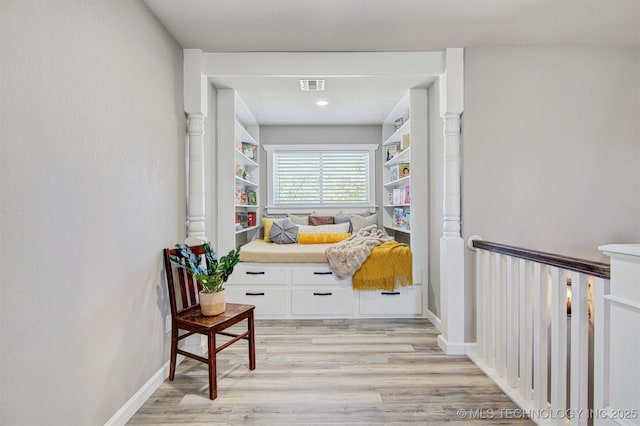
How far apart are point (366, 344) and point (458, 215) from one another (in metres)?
1.26

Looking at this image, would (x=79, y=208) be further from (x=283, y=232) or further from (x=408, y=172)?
(x=408, y=172)

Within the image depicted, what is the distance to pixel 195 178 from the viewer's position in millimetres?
2557

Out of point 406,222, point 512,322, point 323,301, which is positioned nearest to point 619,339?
point 512,322

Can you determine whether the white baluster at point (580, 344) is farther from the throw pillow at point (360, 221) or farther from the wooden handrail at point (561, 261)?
the throw pillow at point (360, 221)

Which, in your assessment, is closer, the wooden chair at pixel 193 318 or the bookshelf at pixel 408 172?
the wooden chair at pixel 193 318

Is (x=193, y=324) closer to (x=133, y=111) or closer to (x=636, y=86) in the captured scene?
(x=133, y=111)

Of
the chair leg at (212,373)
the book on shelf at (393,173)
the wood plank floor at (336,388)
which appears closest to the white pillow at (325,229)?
the book on shelf at (393,173)

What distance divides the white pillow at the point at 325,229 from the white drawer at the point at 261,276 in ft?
3.26

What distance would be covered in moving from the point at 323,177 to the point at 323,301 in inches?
79.9

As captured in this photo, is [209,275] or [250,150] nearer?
[209,275]

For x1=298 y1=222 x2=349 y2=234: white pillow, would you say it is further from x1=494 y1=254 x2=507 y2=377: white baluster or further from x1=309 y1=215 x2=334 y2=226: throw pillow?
x1=494 y1=254 x2=507 y2=377: white baluster

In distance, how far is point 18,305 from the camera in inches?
44.2

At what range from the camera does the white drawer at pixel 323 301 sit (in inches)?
129

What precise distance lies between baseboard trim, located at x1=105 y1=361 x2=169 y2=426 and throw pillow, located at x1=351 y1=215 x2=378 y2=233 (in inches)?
109
